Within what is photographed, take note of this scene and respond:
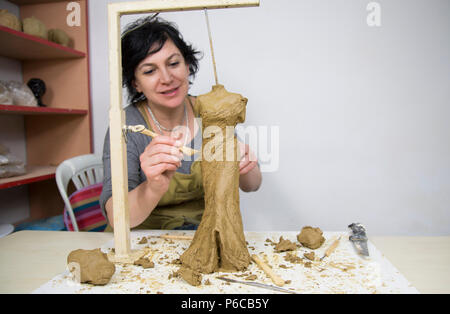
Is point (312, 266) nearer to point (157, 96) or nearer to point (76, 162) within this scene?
point (157, 96)

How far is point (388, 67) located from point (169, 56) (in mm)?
1470

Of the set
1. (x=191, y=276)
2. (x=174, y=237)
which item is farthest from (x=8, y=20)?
(x=191, y=276)

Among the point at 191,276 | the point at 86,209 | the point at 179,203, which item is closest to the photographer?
the point at 191,276

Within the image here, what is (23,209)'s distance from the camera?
2.29 metres

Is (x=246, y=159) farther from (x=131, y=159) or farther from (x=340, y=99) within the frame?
(x=340, y=99)

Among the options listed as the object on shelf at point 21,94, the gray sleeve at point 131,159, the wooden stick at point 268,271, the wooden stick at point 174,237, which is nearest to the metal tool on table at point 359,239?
the wooden stick at point 268,271

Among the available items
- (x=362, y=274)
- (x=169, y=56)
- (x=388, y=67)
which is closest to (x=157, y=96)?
(x=169, y=56)

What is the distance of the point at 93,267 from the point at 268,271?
1.44ft

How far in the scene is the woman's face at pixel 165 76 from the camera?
1377 millimetres

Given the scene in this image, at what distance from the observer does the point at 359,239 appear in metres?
1.01

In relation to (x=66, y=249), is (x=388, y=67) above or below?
above

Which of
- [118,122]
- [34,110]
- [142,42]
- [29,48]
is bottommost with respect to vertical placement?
[118,122]

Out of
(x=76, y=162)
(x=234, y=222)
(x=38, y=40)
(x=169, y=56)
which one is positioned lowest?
(x=234, y=222)

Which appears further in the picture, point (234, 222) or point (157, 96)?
point (157, 96)
